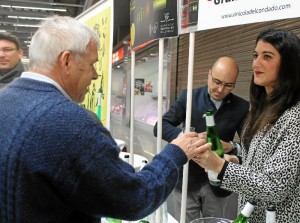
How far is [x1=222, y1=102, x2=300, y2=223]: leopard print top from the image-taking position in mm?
1175

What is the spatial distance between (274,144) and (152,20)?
40.0 inches

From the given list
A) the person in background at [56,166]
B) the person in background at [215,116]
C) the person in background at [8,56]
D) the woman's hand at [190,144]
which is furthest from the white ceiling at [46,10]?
the person in background at [56,166]

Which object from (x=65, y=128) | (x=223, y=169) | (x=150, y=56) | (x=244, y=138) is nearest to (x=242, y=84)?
(x=244, y=138)

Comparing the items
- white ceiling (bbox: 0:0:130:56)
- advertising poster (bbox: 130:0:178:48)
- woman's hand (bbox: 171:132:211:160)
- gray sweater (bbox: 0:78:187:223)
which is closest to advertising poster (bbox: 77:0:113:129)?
advertising poster (bbox: 130:0:178:48)

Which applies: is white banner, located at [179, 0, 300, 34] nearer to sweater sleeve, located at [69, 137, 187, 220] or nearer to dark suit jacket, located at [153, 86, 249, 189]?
sweater sleeve, located at [69, 137, 187, 220]

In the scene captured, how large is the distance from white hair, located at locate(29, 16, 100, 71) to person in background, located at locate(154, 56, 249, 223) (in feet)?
4.12

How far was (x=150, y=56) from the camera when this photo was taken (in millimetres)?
9250

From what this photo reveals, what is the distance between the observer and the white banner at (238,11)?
38.6 inches

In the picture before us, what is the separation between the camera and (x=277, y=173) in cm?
118

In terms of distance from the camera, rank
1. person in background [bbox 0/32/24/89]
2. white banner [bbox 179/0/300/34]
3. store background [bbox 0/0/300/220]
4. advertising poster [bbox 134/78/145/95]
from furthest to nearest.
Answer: advertising poster [bbox 134/78/145/95] < store background [bbox 0/0/300/220] < person in background [bbox 0/32/24/89] < white banner [bbox 179/0/300/34]

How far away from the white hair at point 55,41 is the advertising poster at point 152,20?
0.65 metres

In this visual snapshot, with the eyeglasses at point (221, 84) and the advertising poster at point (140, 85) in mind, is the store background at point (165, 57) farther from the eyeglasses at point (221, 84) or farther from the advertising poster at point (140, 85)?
the eyeglasses at point (221, 84)

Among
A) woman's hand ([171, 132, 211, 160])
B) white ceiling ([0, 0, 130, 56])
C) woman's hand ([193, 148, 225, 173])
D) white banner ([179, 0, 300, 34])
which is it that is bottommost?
woman's hand ([193, 148, 225, 173])

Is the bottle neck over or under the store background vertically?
under
